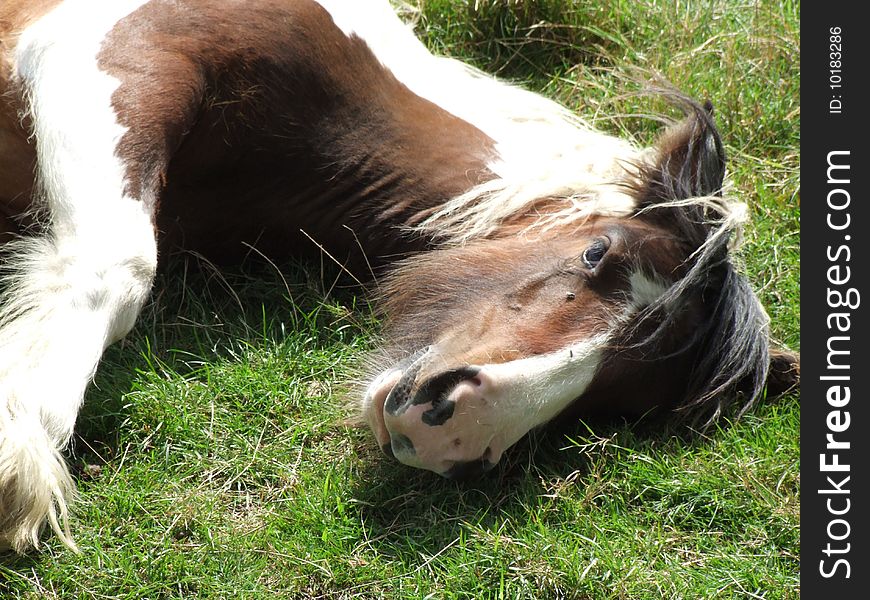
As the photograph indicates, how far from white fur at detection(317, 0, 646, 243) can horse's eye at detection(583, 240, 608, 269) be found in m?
0.25

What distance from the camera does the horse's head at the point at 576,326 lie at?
3.18m

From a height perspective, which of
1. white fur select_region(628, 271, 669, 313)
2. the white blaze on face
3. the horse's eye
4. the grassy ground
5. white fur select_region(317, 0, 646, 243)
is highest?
white fur select_region(317, 0, 646, 243)

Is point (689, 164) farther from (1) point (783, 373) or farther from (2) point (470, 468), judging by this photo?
(2) point (470, 468)

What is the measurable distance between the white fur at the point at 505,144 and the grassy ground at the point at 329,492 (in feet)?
1.95

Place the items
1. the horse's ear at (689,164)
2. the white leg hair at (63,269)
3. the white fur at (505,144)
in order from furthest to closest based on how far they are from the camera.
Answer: the white fur at (505,144) → the horse's ear at (689,164) → the white leg hair at (63,269)

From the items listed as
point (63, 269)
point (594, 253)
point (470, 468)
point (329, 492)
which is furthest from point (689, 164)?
point (63, 269)

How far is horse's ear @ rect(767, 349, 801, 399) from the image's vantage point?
3877 mm

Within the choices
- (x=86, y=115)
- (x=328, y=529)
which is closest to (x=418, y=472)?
(x=328, y=529)

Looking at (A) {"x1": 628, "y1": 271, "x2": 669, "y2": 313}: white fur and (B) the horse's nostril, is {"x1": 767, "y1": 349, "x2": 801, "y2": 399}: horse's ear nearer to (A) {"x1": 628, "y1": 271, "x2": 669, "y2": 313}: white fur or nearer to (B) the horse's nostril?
(A) {"x1": 628, "y1": 271, "x2": 669, "y2": 313}: white fur

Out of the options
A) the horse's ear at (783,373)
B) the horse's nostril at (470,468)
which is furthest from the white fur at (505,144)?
the horse's nostril at (470,468)

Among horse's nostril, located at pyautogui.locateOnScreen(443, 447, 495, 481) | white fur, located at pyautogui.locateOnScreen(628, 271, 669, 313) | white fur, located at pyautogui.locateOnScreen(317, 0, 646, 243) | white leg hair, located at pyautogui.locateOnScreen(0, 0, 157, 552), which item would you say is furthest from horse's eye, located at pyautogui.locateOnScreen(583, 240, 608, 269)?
white leg hair, located at pyautogui.locateOnScreen(0, 0, 157, 552)

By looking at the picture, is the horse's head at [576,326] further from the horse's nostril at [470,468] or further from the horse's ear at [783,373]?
the horse's ear at [783,373]

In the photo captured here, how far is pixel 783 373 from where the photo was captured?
388 centimetres
